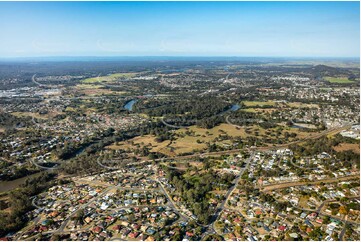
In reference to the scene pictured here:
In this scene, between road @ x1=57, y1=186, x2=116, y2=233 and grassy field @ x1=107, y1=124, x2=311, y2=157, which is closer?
road @ x1=57, y1=186, x2=116, y2=233

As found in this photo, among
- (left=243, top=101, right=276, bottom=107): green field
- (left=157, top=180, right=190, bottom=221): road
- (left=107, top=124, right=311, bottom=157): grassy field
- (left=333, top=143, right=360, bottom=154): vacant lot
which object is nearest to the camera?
(left=157, top=180, right=190, bottom=221): road

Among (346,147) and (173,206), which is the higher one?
(346,147)

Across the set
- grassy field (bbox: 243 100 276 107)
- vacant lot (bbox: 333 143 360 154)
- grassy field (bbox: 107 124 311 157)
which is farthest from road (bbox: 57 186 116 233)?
grassy field (bbox: 243 100 276 107)

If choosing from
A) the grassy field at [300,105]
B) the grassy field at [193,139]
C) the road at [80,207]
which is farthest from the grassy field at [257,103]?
the road at [80,207]

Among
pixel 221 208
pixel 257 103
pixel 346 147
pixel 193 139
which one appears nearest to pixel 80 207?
pixel 221 208

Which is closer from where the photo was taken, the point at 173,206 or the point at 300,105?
the point at 173,206

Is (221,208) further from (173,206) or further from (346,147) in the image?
(346,147)

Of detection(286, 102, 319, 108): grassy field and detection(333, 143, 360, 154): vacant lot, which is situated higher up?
detection(286, 102, 319, 108): grassy field

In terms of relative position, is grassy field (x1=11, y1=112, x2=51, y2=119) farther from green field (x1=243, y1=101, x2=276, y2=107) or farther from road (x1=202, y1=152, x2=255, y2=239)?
green field (x1=243, y1=101, x2=276, y2=107)

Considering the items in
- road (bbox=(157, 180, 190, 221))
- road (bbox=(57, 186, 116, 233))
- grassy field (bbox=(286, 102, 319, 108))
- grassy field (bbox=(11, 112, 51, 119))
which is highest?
grassy field (bbox=(286, 102, 319, 108))

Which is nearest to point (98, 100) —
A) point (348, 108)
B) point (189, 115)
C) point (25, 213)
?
point (189, 115)

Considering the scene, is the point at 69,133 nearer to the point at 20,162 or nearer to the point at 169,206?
the point at 20,162
